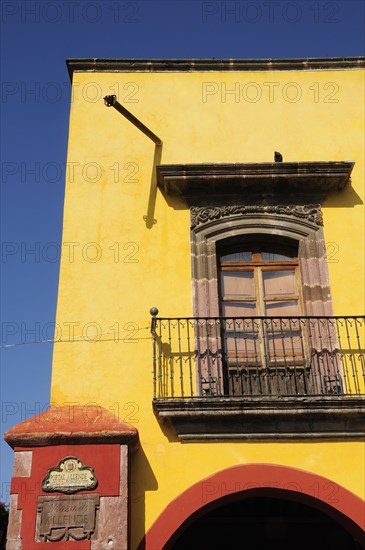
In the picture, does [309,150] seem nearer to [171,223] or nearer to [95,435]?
[171,223]

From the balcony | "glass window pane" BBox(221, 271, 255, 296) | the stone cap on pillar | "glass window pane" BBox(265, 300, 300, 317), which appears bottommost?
the stone cap on pillar

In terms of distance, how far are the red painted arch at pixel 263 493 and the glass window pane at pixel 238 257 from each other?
261 cm

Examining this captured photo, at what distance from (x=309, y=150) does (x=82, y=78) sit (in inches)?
128

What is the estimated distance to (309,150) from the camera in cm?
894

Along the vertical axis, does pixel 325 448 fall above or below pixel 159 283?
below

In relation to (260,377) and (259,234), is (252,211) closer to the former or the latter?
(259,234)

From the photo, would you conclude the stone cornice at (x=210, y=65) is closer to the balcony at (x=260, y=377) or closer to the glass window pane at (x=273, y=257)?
the glass window pane at (x=273, y=257)

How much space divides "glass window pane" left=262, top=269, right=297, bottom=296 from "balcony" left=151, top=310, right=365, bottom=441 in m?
0.41

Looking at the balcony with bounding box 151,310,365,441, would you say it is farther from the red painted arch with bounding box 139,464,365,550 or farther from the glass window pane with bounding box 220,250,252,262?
the glass window pane with bounding box 220,250,252,262

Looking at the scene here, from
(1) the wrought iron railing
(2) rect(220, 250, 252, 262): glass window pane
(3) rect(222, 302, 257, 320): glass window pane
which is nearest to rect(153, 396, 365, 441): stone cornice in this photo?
(1) the wrought iron railing

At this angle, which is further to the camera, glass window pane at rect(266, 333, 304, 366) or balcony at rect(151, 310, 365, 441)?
glass window pane at rect(266, 333, 304, 366)

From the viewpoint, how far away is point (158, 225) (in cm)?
830

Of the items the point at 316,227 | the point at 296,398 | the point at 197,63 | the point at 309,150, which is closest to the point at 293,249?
the point at 316,227

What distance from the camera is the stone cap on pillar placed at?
662 cm
